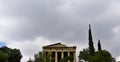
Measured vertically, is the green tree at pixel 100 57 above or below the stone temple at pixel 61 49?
below

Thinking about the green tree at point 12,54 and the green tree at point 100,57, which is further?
the green tree at point 12,54

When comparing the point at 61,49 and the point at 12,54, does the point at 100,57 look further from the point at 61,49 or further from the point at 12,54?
the point at 12,54

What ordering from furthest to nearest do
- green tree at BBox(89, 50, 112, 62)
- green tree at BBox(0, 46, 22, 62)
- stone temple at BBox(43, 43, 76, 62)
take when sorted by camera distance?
green tree at BBox(0, 46, 22, 62) < stone temple at BBox(43, 43, 76, 62) < green tree at BBox(89, 50, 112, 62)

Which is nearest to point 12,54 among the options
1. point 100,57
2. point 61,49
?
point 61,49

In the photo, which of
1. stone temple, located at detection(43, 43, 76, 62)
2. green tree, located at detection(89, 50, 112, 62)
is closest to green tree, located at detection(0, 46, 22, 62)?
stone temple, located at detection(43, 43, 76, 62)

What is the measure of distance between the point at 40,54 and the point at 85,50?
96.4ft

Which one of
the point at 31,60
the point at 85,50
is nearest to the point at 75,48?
the point at 85,50

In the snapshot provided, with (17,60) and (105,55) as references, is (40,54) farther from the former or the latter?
(17,60)

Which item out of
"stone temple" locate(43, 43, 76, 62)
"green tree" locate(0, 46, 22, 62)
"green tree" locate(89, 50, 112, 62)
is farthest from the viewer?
"green tree" locate(0, 46, 22, 62)

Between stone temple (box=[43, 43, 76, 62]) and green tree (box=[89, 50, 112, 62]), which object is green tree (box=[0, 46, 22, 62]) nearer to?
stone temple (box=[43, 43, 76, 62])

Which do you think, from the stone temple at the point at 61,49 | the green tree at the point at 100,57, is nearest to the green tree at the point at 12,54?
the stone temple at the point at 61,49

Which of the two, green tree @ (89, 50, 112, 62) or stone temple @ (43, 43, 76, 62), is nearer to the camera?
green tree @ (89, 50, 112, 62)

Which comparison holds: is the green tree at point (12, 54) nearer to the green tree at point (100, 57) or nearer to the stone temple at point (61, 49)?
the stone temple at point (61, 49)

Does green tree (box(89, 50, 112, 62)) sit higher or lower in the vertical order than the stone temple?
lower
